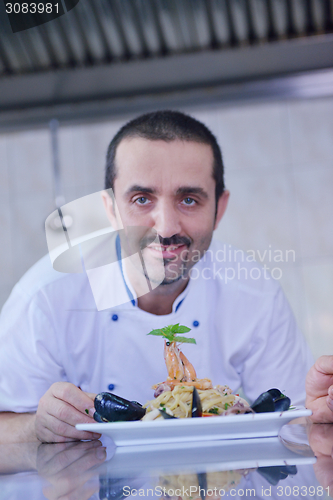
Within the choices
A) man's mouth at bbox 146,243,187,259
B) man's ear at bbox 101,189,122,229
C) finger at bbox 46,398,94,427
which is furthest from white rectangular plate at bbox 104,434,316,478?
man's mouth at bbox 146,243,187,259

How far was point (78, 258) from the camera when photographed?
99cm

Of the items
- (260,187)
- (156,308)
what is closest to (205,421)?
(156,308)

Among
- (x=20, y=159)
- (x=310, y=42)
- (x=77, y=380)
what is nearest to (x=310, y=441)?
(x=77, y=380)

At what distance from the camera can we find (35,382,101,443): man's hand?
2.46 ft

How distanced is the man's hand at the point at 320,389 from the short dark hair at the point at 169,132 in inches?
29.5

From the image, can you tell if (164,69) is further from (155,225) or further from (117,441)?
(117,441)

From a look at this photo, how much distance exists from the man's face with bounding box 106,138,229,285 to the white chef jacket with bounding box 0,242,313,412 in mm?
139

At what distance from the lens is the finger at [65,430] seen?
761 millimetres

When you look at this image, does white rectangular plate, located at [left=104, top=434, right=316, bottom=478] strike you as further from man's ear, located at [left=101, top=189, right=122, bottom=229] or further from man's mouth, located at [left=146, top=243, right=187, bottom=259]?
man's mouth, located at [left=146, top=243, right=187, bottom=259]

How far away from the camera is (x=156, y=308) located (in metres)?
1.36

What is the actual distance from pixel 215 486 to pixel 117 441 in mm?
282

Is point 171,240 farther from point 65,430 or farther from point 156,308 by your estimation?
point 65,430

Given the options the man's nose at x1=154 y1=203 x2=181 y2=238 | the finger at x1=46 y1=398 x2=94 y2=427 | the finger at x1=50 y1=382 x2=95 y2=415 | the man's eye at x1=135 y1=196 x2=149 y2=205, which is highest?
the man's eye at x1=135 y1=196 x2=149 y2=205

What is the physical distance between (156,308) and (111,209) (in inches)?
13.8
